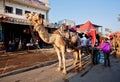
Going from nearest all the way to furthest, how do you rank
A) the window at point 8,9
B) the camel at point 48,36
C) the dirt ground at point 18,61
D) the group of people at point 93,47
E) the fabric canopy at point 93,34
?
the camel at point 48,36
the dirt ground at point 18,61
the group of people at point 93,47
the fabric canopy at point 93,34
the window at point 8,9

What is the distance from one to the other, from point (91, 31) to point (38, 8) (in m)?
18.0

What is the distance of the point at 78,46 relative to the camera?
481 inches

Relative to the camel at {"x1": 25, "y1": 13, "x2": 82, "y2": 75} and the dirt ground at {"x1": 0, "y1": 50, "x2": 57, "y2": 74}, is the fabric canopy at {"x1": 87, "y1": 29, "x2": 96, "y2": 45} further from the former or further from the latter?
the camel at {"x1": 25, "y1": 13, "x2": 82, "y2": 75}

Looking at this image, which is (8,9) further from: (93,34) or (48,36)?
(48,36)

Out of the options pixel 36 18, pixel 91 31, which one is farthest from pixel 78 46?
pixel 36 18

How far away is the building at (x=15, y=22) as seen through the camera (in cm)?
2370

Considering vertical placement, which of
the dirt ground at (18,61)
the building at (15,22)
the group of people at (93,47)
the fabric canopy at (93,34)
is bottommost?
the dirt ground at (18,61)

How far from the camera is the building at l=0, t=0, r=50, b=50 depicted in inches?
933

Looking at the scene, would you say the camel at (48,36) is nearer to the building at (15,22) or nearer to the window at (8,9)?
the building at (15,22)

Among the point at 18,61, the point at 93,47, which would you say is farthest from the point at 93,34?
the point at 18,61

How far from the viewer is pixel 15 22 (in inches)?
920

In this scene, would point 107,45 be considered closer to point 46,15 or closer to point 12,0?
point 12,0

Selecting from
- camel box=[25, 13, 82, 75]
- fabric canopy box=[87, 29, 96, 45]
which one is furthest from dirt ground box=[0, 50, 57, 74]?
fabric canopy box=[87, 29, 96, 45]

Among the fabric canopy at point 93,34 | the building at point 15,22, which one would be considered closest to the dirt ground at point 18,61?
the fabric canopy at point 93,34
